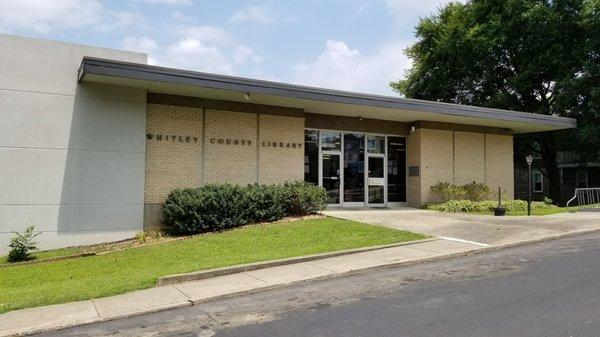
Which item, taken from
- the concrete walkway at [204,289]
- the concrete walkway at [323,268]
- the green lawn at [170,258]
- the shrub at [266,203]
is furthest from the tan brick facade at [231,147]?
the concrete walkway at [204,289]

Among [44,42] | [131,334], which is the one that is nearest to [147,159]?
[44,42]

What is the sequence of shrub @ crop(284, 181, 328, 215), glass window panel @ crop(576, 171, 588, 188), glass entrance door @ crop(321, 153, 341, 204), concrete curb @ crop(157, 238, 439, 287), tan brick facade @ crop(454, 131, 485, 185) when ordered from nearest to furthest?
concrete curb @ crop(157, 238, 439, 287), shrub @ crop(284, 181, 328, 215), glass entrance door @ crop(321, 153, 341, 204), tan brick facade @ crop(454, 131, 485, 185), glass window panel @ crop(576, 171, 588, 188)

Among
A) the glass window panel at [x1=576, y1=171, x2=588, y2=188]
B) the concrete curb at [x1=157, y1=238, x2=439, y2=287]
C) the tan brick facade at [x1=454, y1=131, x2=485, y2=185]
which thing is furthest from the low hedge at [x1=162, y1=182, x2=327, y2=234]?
the glass window panel at [x1=576, y1=171, x2=588, y2=188]

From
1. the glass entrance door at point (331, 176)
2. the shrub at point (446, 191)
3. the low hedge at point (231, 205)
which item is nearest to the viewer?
the low hedge at point (231, 205)

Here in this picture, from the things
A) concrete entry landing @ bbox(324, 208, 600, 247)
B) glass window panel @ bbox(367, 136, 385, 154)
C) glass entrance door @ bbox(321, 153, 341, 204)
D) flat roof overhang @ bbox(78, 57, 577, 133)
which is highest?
flat roof overhang @ bbox(78, 57, 577, 133)

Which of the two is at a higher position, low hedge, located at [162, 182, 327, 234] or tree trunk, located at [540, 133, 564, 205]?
tree trunk, located at [540, 133, 564, 205]

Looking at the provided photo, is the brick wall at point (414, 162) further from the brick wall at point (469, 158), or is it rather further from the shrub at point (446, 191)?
the brick wall at point (469, 158)

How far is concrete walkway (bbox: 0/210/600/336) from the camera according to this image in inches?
271

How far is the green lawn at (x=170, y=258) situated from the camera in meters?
8.31

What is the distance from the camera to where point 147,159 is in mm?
14742

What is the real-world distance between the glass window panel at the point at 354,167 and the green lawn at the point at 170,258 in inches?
210

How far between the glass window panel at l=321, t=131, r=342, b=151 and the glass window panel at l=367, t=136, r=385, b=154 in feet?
4.53

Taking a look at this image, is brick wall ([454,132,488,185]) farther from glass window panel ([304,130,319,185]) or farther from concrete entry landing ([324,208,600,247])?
glass window panel ([304,130,319,185])

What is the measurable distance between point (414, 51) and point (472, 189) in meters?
15.0
